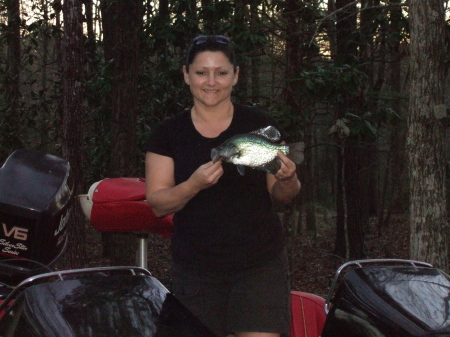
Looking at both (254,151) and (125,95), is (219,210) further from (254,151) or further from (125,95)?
(125,95)

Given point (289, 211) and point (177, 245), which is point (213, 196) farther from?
point (289, 211)

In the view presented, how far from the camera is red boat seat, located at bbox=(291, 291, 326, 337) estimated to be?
327 centimetres

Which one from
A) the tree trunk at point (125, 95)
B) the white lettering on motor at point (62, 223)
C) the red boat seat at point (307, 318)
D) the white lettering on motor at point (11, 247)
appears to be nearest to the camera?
the red boat seat at point (307, 318)

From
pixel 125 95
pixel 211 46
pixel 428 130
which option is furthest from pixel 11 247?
pixel 125 95

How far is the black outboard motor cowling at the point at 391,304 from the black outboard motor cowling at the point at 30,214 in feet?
6.09

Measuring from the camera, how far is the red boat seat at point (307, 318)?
129 inches

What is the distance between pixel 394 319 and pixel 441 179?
333 cm

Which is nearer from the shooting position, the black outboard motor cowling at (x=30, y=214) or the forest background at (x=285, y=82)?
the black outboard motor cowling at (x=30, y=214)

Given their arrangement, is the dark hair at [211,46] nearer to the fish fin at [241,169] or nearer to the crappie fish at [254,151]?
the crappie fish at [254,151]

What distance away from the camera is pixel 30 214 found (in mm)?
3820

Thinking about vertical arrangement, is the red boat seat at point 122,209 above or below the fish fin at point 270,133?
below

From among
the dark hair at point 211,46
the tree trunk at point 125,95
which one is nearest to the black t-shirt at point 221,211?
the dark hair at point 211,46

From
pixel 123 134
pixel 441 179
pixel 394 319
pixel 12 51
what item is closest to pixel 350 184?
pixel 123 134

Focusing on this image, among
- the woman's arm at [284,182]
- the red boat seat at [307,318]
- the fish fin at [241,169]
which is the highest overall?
the fish fin at [241,169]
